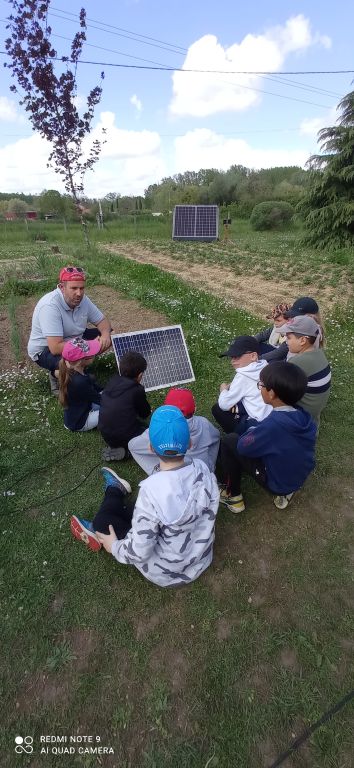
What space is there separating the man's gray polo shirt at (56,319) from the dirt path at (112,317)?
1.16m

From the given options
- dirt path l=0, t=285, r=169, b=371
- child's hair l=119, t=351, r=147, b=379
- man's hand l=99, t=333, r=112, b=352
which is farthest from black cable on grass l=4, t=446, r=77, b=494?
dirt path l=0, t=285, r=169, b=371

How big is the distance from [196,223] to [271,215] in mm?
6744

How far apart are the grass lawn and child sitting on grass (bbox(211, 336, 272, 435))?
65cm

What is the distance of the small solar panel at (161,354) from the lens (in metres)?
4.80

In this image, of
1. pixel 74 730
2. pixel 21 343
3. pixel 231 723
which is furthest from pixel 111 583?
pixel 21 343

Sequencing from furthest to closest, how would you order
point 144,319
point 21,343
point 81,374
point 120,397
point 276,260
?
point 276,260, point 144,319, point 21,343, point 81,374, point 120,397

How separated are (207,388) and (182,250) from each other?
11742 millimetres

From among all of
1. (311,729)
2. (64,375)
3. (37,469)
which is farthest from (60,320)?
(311,729)

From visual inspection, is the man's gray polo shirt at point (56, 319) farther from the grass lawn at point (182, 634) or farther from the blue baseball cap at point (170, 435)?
the blue baseball cap at point (170, 435)

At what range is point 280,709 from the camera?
6.41 feet

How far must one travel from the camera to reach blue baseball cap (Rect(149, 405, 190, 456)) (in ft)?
6.63

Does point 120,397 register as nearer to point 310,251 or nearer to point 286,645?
point 286,645

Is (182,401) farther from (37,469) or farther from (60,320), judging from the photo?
(60,320)

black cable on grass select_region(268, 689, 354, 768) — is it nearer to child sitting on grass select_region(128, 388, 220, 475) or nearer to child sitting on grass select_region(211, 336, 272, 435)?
child sitting on grass select_region(128, 388, 220, 475)
